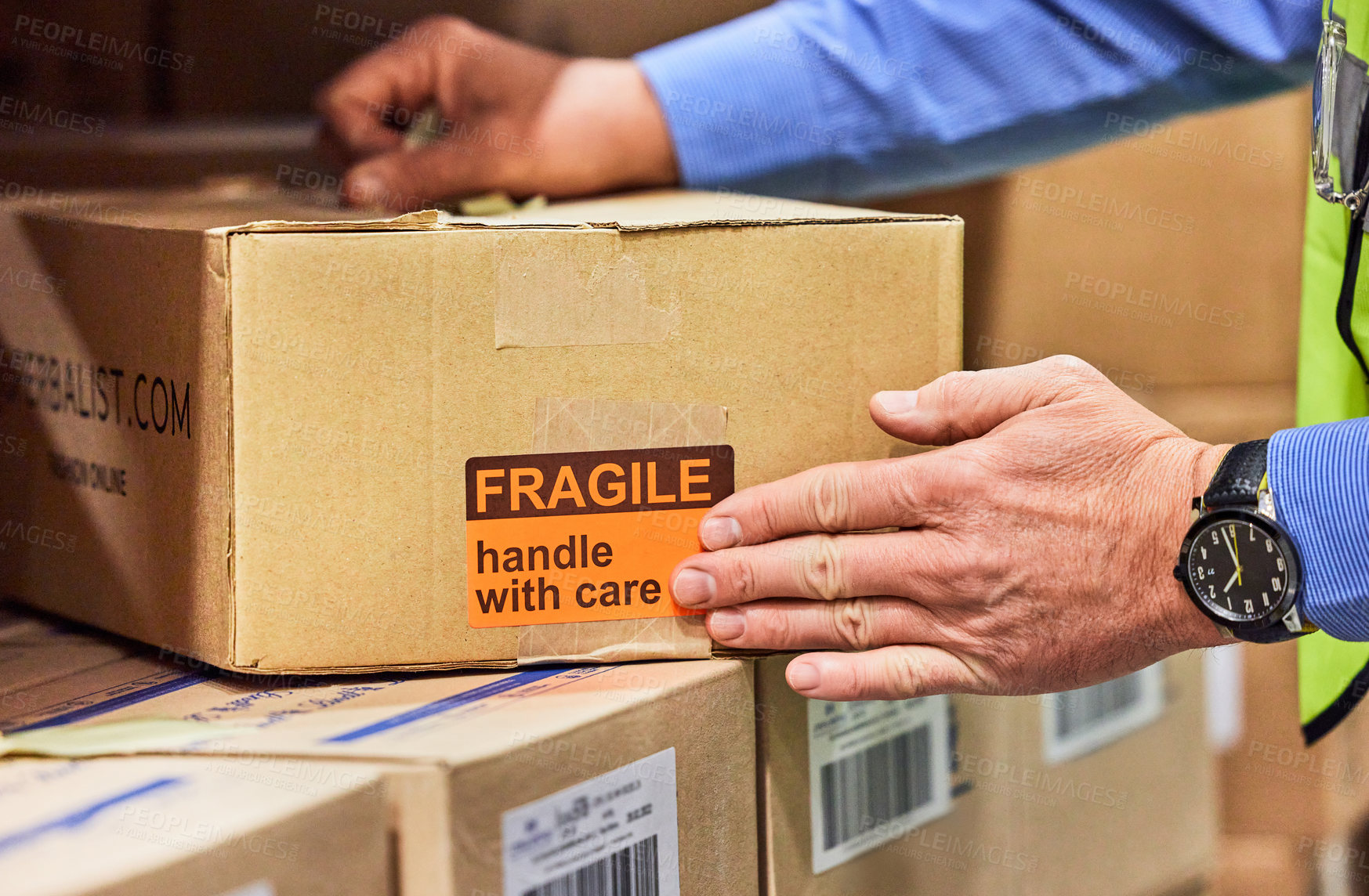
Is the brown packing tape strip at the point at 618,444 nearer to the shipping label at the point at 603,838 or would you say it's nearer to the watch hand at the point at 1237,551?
the shipping label at the point at 603,838

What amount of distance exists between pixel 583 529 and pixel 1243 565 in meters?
0.35

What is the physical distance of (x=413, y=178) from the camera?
2.94ft

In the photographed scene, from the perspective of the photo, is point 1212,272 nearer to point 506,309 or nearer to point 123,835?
point 506,309

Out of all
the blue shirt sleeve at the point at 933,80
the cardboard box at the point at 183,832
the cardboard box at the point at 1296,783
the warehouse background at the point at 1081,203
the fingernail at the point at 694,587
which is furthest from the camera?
the cardboard box at the point at 1296,783

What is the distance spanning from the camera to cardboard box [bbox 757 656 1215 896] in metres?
0.66

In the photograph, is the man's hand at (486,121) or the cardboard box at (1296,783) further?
the cardboard box at (1296,783)

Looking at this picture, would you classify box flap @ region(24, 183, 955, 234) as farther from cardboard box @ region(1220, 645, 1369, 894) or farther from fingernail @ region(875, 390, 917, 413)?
cardboard box @ region(1220, 645, 1369, 894)

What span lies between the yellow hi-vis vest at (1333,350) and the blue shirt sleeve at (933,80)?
0.69ft

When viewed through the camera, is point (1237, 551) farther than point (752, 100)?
No

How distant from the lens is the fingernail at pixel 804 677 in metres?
0.62

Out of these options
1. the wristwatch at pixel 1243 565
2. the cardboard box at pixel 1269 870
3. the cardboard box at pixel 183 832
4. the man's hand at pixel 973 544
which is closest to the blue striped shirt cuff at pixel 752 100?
the man's hand at pixel 973 544

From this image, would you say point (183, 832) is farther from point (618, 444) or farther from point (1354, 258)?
point (1354, 258)

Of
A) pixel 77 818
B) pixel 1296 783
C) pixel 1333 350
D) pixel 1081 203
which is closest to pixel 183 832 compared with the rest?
pixel 77 818

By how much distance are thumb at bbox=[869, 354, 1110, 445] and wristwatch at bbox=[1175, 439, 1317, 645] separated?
0.10 m
